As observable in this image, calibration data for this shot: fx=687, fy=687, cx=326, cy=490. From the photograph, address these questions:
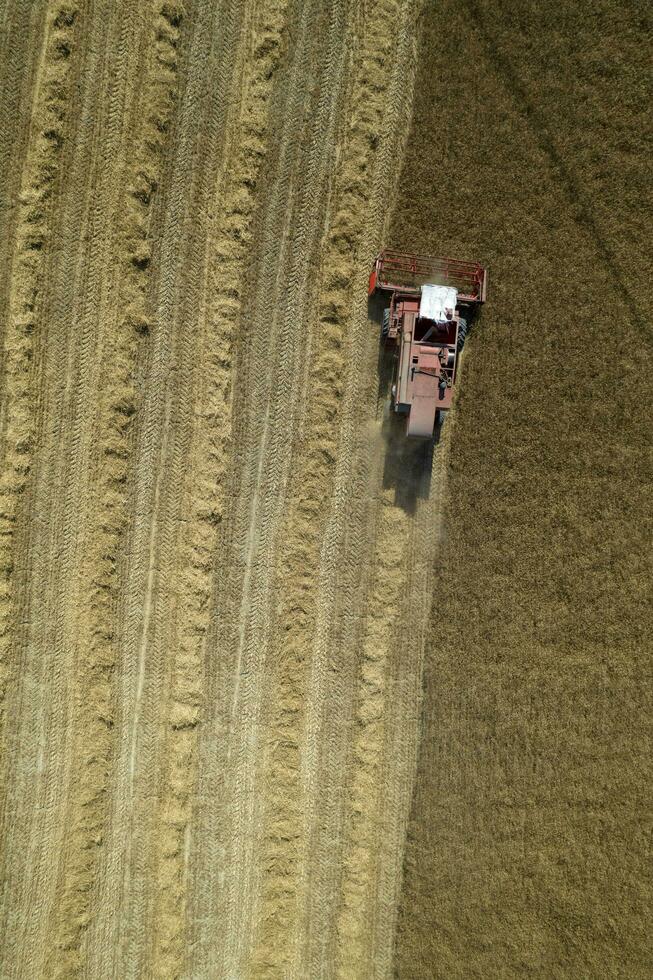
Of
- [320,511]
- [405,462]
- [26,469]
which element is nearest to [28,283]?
[26,469]

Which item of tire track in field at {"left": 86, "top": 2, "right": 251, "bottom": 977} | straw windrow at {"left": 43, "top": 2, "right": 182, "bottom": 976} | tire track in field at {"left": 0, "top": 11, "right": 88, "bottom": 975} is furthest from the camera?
tire track in field at {"left": 86, "top": 2, "right": 251, "bottom": 977}

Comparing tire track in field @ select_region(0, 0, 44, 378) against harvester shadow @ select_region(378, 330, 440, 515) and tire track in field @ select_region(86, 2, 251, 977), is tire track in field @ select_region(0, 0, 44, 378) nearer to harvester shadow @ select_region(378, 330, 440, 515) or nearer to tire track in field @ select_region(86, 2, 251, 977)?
tire track in field @ select_region(86, 2, 251, 977)

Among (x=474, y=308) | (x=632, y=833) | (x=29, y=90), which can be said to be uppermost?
(x=29, y=90)

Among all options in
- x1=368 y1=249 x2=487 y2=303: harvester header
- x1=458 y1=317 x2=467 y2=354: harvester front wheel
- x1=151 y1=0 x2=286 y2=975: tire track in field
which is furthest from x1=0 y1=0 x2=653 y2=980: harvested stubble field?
x1=368 y1=249 x2=487 y2=303: harvester header

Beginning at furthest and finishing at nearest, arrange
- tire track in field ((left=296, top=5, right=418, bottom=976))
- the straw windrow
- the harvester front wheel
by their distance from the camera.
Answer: tire track in field ((left=296, top=5, right=418, bottom=976)) → the harvester front wheel → the straw windrow

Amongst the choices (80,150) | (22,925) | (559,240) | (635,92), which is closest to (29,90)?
(80,150)

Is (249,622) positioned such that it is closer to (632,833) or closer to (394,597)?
(394,597)
